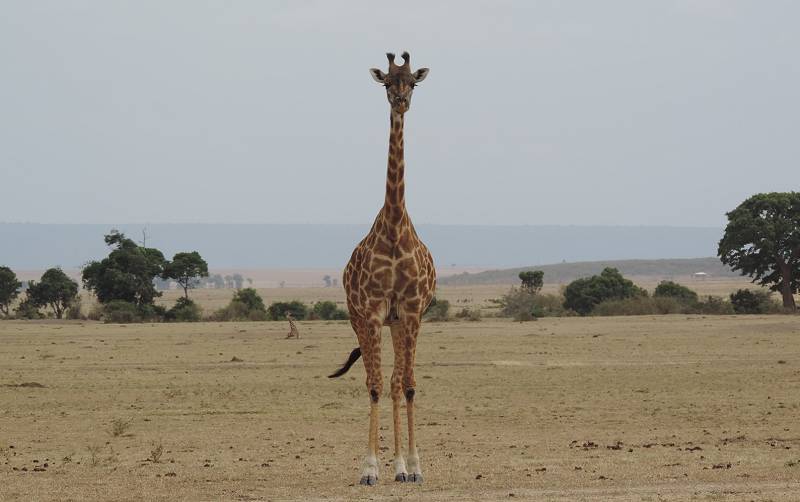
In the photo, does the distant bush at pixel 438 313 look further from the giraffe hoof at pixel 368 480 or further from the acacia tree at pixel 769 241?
the giraffe hoof at pixel 368 480

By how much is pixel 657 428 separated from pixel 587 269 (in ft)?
585

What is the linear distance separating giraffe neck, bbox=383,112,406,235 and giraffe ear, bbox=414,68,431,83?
413 mm

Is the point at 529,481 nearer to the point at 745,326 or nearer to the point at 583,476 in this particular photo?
the point at 583,476

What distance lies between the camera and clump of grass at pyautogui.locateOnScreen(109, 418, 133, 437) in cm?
1737

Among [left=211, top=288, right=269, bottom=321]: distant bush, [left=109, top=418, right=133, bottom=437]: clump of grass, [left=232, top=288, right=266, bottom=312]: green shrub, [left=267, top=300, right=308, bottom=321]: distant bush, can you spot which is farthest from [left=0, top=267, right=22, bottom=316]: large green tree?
[left=109, top=418, right=133, bottom=437]: clump of grass

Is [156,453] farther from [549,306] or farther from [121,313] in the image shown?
[549,306]

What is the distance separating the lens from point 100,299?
55250mm

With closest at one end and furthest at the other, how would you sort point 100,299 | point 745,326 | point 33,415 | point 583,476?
point 583,476
point 33,415
point 745,326
point 100,299

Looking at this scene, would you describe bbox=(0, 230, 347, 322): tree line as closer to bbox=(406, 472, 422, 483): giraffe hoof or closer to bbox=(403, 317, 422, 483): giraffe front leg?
bbox=(403, 317, 422, 483): giraffe front leg

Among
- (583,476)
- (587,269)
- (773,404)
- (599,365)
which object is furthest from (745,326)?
(587,269)

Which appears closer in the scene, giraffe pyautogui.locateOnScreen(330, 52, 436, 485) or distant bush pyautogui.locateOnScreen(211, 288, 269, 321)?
giraffe pyautogui.locateOnScreen(330, 52, 436, 485)

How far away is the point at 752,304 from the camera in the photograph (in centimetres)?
5128

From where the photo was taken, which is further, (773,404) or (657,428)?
(773,404)

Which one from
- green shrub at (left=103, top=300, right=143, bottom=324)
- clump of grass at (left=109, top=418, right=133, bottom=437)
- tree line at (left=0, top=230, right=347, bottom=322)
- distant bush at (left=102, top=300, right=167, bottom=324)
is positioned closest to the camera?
clump of grass at (left=109, top=418, right=133, bottom=437)
